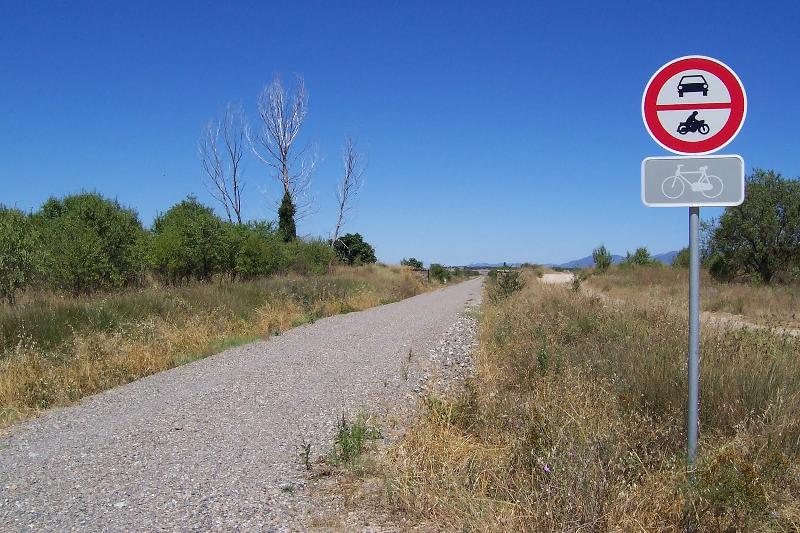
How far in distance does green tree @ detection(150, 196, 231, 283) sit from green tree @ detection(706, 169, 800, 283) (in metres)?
29.4

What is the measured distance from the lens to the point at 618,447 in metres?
4.19

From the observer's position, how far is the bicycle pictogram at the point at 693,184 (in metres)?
3.83

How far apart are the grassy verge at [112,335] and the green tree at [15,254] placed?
2.36ft

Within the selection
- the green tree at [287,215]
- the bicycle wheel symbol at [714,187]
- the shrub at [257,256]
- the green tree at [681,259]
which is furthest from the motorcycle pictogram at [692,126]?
the green tree at [681,259]

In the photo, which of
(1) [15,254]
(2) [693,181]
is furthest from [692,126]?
(1) [15,254]

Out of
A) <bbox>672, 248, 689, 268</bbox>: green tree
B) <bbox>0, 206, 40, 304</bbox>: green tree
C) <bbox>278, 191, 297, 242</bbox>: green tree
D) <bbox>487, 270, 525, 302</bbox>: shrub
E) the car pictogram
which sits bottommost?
<bbox>487, 270, 525, 302</bbox>: shrub

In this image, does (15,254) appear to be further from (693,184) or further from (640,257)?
(640,257)

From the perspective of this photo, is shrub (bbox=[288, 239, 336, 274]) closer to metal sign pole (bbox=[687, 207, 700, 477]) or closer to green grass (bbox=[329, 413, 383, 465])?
green grass (bbox=[329, 413, 383, 465])

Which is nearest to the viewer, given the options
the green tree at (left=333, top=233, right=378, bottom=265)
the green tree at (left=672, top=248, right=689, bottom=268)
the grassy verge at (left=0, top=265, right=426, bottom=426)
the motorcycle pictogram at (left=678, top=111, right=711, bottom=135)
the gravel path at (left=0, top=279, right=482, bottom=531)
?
the motorcycle pictogram at (left=678, top=111, right=711, bottom=135)

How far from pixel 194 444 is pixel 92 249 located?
1367 centimetres

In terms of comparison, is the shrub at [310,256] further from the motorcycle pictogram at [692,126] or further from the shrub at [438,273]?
the motorcycle pictogram at [692,126]

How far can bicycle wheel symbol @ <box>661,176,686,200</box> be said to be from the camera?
12.7 feet

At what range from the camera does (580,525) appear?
357 centimetres

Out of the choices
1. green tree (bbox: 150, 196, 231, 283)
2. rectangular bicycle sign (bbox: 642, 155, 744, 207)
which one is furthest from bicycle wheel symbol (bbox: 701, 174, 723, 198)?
green tree (bbox: 150, 196, 231, 283)
